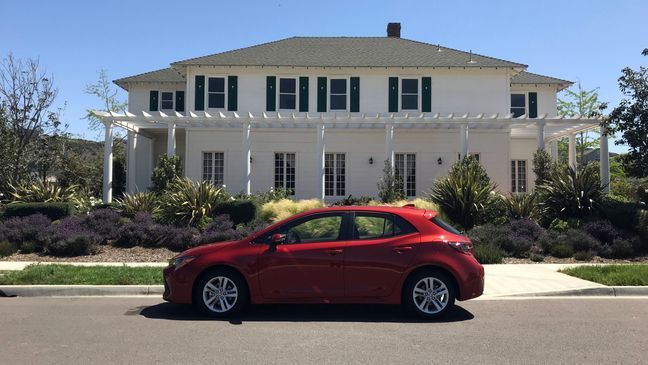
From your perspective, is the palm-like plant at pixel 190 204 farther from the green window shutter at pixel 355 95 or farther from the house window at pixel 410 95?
the house window at pixel 410 95

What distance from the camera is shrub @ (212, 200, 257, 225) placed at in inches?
645

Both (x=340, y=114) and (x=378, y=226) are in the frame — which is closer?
(x=378, y=226)

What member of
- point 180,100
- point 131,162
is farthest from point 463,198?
point 180,100

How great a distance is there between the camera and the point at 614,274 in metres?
10.1

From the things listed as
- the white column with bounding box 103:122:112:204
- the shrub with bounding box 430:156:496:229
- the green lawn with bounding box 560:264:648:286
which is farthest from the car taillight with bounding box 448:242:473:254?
the white column with bounding box 103:122:112:204

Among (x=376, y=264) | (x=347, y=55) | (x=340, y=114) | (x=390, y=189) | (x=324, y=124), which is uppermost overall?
(x=347, y=55)

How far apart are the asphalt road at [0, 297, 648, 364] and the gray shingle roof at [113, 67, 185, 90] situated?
1885 cm

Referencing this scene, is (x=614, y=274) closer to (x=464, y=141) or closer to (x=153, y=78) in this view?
(x=464, y=141)

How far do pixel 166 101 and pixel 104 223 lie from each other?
1206 centimetres

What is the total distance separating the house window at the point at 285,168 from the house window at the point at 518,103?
35.5 feet

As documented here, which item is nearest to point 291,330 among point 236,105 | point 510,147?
point 236,105

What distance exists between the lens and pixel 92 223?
49.3ft

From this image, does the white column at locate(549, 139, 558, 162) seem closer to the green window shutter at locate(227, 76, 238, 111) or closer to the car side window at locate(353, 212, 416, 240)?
the green window shutter at locate(227, 76, 238, 111)

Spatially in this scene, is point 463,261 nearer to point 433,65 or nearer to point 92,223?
point 92,223
